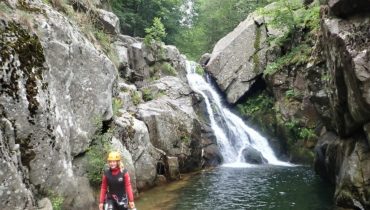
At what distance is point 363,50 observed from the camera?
37.1ft

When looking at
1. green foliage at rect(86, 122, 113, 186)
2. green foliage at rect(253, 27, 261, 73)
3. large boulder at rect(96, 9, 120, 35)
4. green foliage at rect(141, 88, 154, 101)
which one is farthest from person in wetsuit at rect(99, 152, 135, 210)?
green foliage at rect(253, 27, 261, 73)

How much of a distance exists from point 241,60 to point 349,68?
17.7 meters

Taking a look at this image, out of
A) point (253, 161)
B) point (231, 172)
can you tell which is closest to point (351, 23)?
point (231, 172)

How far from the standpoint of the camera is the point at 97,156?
12.4 metres

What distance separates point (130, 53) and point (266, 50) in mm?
9800

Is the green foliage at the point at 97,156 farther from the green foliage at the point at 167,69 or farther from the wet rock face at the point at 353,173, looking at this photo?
the green foliage at the point at 167,69

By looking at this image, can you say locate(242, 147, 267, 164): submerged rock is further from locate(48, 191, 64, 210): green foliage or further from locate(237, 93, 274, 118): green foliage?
locate(48, 191, 64, 210): green foliage

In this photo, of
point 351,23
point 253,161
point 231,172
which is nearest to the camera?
point 351,23

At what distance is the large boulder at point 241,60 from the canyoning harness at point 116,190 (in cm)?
2092

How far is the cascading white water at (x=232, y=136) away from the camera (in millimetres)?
24547

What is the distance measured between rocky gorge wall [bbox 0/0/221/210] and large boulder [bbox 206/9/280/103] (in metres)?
9.37

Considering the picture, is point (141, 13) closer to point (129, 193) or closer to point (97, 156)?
point (97, 156)

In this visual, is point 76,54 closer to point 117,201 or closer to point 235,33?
point 117,201

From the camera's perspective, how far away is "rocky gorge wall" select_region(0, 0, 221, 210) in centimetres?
859
